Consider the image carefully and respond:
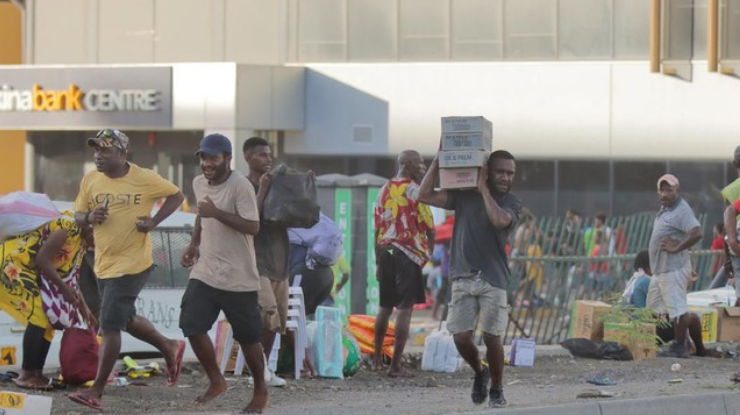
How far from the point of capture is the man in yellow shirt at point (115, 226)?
912cm

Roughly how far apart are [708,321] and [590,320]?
62.7 inches

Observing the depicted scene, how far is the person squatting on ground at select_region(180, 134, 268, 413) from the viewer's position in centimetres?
902

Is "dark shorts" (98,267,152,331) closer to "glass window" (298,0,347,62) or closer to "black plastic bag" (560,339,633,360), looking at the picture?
"black plastic bag" (560,339,633,360)

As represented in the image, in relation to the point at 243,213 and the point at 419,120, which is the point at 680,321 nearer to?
the point at 243,213

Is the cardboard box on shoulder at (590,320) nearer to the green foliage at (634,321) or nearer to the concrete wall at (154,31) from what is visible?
the green foliage at (634,321)

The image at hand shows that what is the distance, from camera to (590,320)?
1430 cm

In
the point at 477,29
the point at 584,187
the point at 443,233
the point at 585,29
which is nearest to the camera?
the point at 443,233

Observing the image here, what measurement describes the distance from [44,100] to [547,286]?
16.3 meters

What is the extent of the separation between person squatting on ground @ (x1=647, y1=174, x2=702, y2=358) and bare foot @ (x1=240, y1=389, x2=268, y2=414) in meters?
5.77

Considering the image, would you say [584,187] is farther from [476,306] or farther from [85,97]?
[476,306]

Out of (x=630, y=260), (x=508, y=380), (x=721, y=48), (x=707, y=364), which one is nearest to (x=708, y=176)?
(x=721, y=48)

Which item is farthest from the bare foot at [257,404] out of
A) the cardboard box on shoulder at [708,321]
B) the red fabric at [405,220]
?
the cardboard box on shoulder at [708,321]

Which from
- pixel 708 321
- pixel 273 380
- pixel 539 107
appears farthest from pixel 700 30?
pixel 273 380

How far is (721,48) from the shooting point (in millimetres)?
27594
